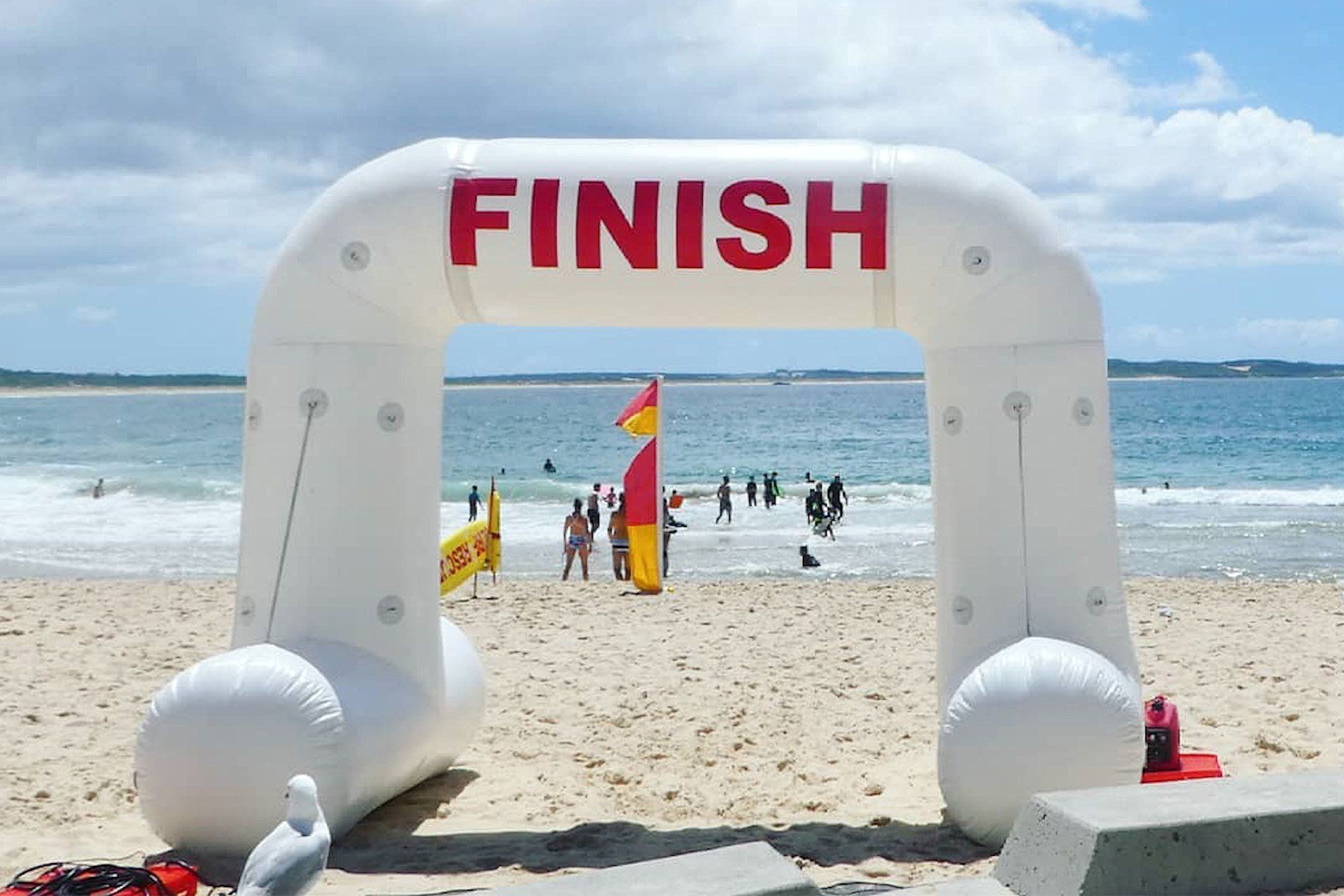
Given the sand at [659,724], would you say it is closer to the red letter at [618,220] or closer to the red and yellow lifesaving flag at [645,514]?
the red and yellow lifesaving flag at [645,514]

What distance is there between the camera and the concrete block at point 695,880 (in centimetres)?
329

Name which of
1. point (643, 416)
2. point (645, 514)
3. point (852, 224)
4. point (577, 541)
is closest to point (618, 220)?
point (852, 224)

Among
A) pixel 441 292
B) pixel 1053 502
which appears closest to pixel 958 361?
pixel 1053 502

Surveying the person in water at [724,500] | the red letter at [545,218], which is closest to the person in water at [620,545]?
the person in water at [724,500]

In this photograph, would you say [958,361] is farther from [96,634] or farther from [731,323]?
[96,634]

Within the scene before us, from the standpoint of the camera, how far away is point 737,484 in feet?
130

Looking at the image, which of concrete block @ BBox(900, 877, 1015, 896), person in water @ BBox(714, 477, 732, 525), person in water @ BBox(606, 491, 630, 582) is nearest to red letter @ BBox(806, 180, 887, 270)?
concrete block @ BBox(900, 877, 1015, 896)

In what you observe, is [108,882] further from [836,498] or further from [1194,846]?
[836,498]

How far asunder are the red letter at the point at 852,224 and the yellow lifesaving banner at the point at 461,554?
672 cm

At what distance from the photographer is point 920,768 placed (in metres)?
7.00

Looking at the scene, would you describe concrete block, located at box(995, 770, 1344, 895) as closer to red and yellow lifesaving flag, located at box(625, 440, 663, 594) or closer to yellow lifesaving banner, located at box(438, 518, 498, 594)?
yellow lifesaving banner, located at box(438, 518, 498, 594)

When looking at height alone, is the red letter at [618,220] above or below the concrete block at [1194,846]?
above

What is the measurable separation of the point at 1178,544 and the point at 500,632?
14.6 metres

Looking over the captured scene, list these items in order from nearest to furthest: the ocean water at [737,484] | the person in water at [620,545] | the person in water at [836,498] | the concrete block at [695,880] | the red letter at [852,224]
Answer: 1. the concrete block at [695,880]
2. the red letter at [852,224]
3. the person in water at [620,545]
4. the ocean water at [737,484]
5. the person in water at [836,498]
